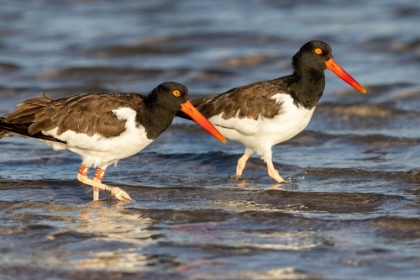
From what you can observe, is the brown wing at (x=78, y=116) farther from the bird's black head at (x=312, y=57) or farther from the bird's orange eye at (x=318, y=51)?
the bird's orange eye at (x=318, y=51)

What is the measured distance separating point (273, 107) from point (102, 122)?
1.92 m

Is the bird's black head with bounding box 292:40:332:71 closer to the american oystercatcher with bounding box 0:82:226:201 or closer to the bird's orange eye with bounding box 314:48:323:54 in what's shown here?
the bird's orange eye with bounding box 314:48:323:54

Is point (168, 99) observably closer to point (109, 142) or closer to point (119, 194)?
point (109, 142)

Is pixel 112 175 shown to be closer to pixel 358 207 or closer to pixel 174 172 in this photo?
pixel 174 172

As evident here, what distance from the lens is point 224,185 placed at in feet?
27.3

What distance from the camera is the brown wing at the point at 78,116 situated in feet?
23.6

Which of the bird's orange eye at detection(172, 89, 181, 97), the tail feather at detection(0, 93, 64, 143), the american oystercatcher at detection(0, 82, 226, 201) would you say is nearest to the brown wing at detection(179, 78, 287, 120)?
the american oystercatcher at detection(0, 82, 226, 201)

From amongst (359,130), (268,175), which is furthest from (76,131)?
(359,130)

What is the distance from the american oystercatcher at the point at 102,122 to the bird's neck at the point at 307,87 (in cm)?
122

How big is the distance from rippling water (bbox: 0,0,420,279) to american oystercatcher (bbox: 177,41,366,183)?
0.51m

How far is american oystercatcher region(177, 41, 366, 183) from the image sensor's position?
8094mm

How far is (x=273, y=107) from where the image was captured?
812cm

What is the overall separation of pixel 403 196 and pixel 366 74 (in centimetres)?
677

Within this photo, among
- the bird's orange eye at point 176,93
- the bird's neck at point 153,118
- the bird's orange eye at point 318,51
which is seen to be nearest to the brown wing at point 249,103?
the bird's orange eye at point 318,51
